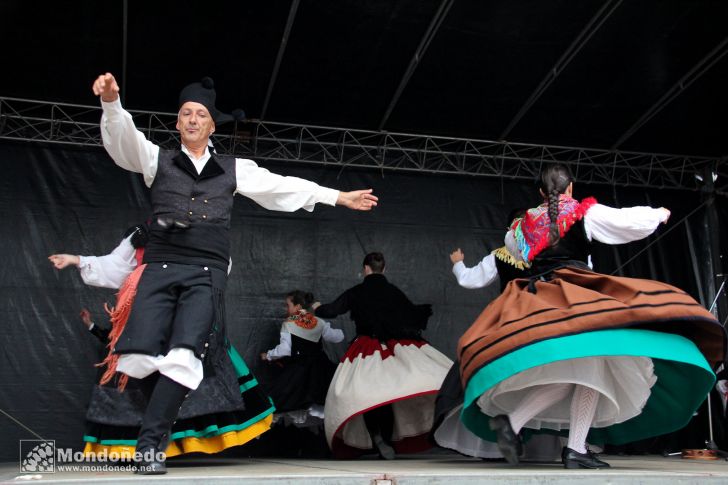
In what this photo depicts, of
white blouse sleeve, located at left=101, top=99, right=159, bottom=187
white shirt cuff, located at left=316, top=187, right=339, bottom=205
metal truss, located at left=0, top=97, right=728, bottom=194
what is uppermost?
metal truss, located at left=0, top=97, right=728, bottom=194

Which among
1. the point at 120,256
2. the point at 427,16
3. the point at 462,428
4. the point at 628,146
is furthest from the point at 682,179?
the point at 120,256

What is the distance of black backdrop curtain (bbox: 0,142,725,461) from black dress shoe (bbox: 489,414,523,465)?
8.97ft

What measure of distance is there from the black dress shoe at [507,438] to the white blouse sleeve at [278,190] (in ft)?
3.89

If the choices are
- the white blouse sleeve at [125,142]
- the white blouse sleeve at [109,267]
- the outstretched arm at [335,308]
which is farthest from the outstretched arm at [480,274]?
the white blouse sleeve at [125,142]

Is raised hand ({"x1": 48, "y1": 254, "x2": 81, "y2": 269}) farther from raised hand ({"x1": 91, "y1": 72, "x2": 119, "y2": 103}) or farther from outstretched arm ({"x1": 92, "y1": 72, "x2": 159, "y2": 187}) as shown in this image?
raised hand ({"x1": 91, "y1": 72, "x2": 119, "y2": 103})

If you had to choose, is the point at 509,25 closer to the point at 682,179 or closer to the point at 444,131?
the point at 444,131

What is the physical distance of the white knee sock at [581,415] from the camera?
11.6 ft

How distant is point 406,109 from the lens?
5.88 m

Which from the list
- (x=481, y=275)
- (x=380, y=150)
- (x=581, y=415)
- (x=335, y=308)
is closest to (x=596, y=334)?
(x=581, y=415)

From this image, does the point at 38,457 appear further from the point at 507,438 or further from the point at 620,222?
the point at 620,222

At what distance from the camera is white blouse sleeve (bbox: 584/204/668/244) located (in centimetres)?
379

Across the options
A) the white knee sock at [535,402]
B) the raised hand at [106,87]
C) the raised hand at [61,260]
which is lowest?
the white knee sock at [535,402]

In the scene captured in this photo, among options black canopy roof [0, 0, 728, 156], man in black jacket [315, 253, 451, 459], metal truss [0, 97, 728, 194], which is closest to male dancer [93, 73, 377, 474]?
man in black jacket [315, 253, 451, 459]

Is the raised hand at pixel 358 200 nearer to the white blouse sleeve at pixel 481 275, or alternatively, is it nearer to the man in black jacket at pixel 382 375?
the white blouse sleeve at pixel 481 275
